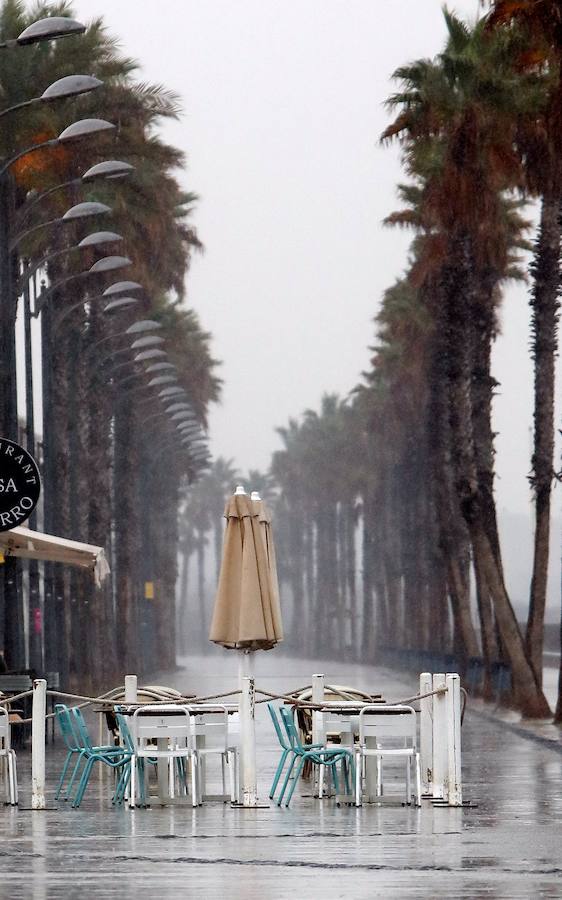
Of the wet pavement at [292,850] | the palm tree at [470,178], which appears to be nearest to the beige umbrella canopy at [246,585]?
the wet pavement at [292,850]

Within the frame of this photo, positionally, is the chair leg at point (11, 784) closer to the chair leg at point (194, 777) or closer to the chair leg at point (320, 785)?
the chair leg at point (194, 777)

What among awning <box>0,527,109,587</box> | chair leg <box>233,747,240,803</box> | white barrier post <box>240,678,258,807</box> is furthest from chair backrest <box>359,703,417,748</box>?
awning <box>0,527,109,587</box>

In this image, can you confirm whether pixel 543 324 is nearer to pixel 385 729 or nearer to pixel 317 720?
pixel 317 720

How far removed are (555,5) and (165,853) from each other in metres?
18.2

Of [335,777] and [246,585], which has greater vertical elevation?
[246,585]

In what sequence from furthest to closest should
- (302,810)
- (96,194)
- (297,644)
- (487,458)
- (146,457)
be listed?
(297,644) → (146,457) → (96,194) → (487,458) → (302,810)

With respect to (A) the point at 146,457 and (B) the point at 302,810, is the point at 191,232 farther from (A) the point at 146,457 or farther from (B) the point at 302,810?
(B) the point at 302,810

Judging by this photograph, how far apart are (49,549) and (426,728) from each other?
1379cm

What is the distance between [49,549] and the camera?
31812mm

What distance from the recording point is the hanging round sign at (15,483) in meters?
20.5

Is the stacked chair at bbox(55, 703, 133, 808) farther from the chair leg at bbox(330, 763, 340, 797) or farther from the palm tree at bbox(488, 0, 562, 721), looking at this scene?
the palm tree at bbox(488, 0, 562, 721)

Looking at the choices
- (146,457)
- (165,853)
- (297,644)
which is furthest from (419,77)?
(297,644)

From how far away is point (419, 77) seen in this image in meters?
38.9

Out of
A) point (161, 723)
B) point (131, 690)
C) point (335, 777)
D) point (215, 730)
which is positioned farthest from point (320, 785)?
point (131, 690)
